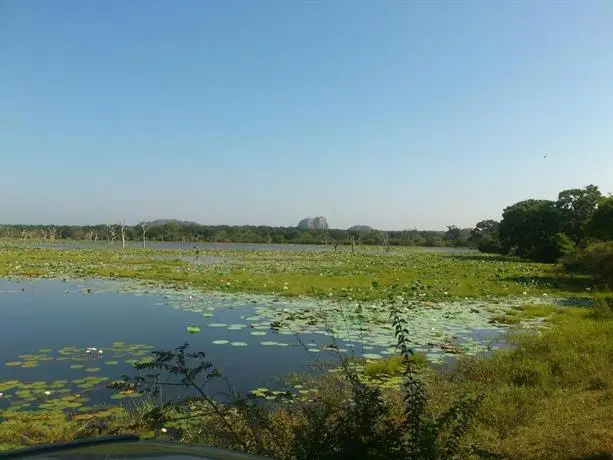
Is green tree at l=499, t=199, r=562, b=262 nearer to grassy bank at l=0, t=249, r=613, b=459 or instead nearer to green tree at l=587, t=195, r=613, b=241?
green tree at l=587, t=195, r=613, b=241

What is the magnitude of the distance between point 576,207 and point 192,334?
171 ft

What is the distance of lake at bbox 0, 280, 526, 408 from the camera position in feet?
25.7

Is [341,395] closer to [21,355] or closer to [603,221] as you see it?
[21,355]

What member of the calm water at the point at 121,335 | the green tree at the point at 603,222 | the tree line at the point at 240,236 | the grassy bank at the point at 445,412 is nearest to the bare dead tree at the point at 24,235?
the tree line at the point at 240,236

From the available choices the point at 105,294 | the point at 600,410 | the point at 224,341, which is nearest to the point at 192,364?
the point at 224,341

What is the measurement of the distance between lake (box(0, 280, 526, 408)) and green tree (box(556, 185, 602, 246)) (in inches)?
1530

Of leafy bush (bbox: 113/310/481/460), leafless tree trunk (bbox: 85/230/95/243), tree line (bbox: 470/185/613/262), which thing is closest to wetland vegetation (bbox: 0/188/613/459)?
leafy bush (bbox: 113/310/481/460)

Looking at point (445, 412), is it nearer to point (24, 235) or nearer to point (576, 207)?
point (576, 207)

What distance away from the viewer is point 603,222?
2991cm

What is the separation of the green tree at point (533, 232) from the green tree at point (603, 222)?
14.9 meters

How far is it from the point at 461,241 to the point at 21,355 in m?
110

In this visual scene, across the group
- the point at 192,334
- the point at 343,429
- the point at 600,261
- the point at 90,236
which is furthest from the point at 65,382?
the point at 90,236

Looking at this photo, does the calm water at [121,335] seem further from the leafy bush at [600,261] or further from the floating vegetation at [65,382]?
the leafy bush at [600,261]

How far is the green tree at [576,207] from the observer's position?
51016mm
